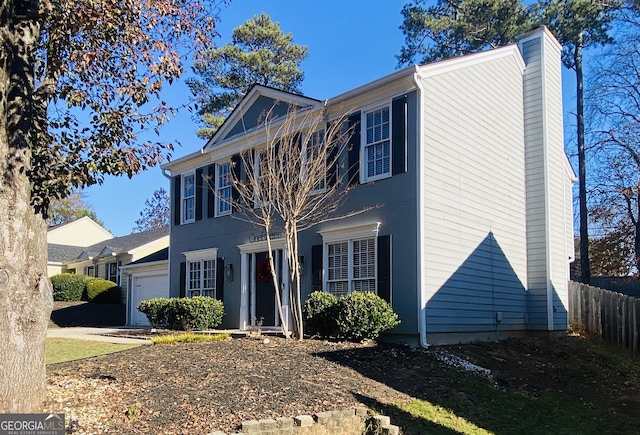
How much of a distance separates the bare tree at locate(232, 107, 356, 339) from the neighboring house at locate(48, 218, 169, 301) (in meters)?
12.8

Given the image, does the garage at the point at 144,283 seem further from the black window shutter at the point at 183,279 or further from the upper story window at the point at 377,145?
the upper story window at the point at 377,145

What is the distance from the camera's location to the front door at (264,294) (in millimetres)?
14781

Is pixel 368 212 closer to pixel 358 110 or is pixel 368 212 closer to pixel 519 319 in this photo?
pixel 358 110

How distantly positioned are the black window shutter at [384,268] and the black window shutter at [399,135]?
4.83 ft

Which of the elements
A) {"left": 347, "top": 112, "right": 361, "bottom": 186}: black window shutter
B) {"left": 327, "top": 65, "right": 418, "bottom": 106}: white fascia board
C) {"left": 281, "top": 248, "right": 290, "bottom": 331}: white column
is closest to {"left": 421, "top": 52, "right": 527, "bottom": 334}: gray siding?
{"left": 327, "top": 65, "right": 418, "bottom": 106}: white fascia board

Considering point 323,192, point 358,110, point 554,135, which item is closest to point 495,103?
point 554,135

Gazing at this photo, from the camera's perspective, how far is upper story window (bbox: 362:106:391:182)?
1256 centimetres

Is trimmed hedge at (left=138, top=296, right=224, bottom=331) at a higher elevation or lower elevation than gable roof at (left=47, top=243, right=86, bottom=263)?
lower

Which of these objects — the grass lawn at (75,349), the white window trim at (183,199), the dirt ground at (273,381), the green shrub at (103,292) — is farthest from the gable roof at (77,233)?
the dirt ground at (273,381)

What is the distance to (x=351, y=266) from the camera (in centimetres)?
1283

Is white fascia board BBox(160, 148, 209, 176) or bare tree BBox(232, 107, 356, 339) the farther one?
white fascia board BBox(160, 148, 209, 176)

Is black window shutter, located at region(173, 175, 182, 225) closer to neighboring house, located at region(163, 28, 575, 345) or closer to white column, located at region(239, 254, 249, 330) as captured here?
neighboring house, located at region(163, 28, 575, 345)

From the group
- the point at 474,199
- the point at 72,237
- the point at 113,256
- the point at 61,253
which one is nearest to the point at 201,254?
the point at 474,199

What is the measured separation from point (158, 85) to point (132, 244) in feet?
71.5
